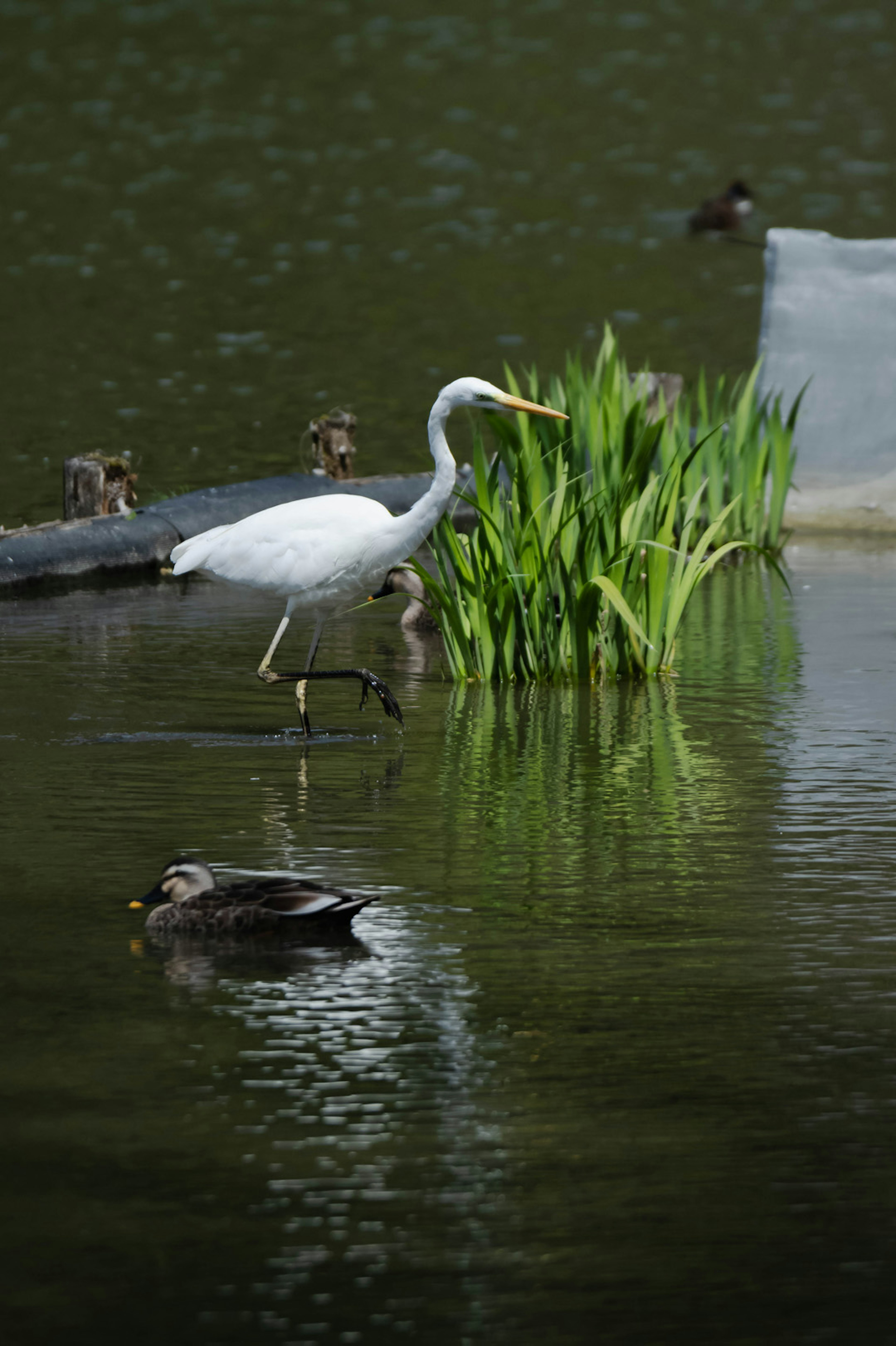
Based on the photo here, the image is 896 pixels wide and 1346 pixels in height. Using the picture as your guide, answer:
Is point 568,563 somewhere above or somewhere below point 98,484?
below

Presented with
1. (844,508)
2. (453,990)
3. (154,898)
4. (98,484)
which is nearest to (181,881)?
(154,898)

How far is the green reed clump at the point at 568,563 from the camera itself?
8898 millimetres

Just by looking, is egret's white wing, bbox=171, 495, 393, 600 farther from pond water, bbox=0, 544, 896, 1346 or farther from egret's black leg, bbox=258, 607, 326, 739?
pond water, bbox=0, 544, 896, 1346

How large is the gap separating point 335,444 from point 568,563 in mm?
5590

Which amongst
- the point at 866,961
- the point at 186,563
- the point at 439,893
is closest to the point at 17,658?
the point at 186,563

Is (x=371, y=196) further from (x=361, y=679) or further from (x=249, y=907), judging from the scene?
(x=249, y=907)

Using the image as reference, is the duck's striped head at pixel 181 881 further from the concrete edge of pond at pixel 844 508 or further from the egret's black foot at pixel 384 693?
the concrete edge of pond at pixel 844 508

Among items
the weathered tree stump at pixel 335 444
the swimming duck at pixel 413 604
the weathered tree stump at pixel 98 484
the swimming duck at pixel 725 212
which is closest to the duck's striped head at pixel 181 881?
the swimming duck at pixel 413 604

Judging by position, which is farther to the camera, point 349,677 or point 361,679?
point 361,679

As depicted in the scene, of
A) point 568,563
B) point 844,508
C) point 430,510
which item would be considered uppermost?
point 844,508

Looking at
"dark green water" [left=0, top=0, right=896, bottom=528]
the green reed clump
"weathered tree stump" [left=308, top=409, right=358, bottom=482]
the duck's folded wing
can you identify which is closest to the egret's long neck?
the green reed clump

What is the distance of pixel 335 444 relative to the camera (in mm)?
14422

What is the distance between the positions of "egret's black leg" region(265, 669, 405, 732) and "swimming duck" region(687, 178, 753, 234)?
85.6ft

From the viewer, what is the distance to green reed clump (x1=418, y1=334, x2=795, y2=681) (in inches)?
350
